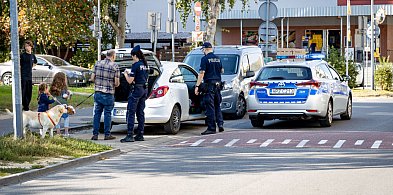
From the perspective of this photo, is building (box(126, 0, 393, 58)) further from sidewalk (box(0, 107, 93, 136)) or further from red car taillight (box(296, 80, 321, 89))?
red car taillight (box(296, 80, 321, 89))

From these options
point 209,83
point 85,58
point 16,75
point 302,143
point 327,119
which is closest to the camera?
point 16,75

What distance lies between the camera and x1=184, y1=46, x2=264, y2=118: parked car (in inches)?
885

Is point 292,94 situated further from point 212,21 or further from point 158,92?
point 212,21

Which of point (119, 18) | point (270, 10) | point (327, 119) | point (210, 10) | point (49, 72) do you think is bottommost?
point (327, 119)

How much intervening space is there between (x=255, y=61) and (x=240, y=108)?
2001 mm

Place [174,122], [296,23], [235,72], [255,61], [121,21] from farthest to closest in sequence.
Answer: [296,23] < [121,21] < [255,61] < [235,72] < [174,122]

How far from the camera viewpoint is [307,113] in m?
19.7

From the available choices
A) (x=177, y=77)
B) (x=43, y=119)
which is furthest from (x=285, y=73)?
(x=43, y=119)

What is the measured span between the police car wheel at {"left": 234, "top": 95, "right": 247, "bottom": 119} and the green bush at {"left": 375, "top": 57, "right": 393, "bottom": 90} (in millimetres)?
17356

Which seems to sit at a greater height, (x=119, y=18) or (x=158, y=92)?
(x=119, y=18)

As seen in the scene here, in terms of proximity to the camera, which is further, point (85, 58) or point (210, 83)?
point (85, 58)

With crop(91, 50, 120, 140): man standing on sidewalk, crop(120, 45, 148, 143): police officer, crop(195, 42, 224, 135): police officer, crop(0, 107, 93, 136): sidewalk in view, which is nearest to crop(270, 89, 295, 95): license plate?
crop(195, 42, 224, 135): police officer

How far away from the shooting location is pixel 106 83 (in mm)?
16781

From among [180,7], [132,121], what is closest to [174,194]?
[132,121]
